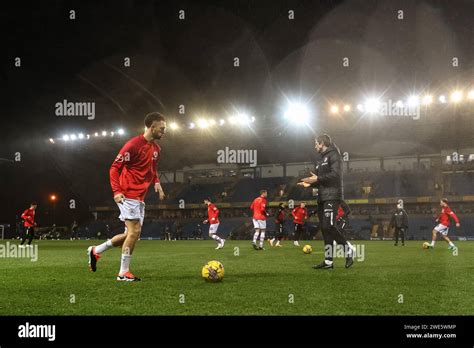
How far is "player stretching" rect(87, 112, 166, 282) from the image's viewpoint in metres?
7.89

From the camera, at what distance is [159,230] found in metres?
51.8

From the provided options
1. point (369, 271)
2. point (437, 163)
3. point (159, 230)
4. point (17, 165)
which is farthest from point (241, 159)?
point (369, 271)

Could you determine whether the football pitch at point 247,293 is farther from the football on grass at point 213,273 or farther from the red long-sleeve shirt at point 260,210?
the red long-sleeve shirt at point 260,210

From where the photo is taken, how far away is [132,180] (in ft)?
26.6

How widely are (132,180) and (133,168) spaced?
226mm

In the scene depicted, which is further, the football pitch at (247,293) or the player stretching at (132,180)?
the player stretching at (132,180)

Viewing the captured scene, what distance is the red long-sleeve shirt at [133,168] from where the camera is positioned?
795 cm

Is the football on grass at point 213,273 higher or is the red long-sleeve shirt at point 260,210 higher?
the red long-sleeve shirt at point 260,210

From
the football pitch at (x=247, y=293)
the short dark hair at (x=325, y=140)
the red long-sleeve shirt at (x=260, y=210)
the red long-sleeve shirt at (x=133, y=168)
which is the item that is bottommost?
the football pitch at (x=247, y=293)

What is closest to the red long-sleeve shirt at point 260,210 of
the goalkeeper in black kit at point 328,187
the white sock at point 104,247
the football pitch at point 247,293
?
the goalkeeper in black kit at point 328,187

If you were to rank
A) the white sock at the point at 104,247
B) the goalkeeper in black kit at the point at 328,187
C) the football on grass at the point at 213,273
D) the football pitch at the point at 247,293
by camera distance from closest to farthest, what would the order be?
the football pitch at the point at 247,293 < the football on grass at the point at 213,273 < the white sock at the point at 104,247 < the goalkeeper in black kit at the point at 328,187

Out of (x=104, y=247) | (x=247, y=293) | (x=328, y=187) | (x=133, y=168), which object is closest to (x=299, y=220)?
(x=328, y=187)

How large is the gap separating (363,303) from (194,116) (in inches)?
1703

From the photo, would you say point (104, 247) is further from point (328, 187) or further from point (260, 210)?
point (260, 210)
